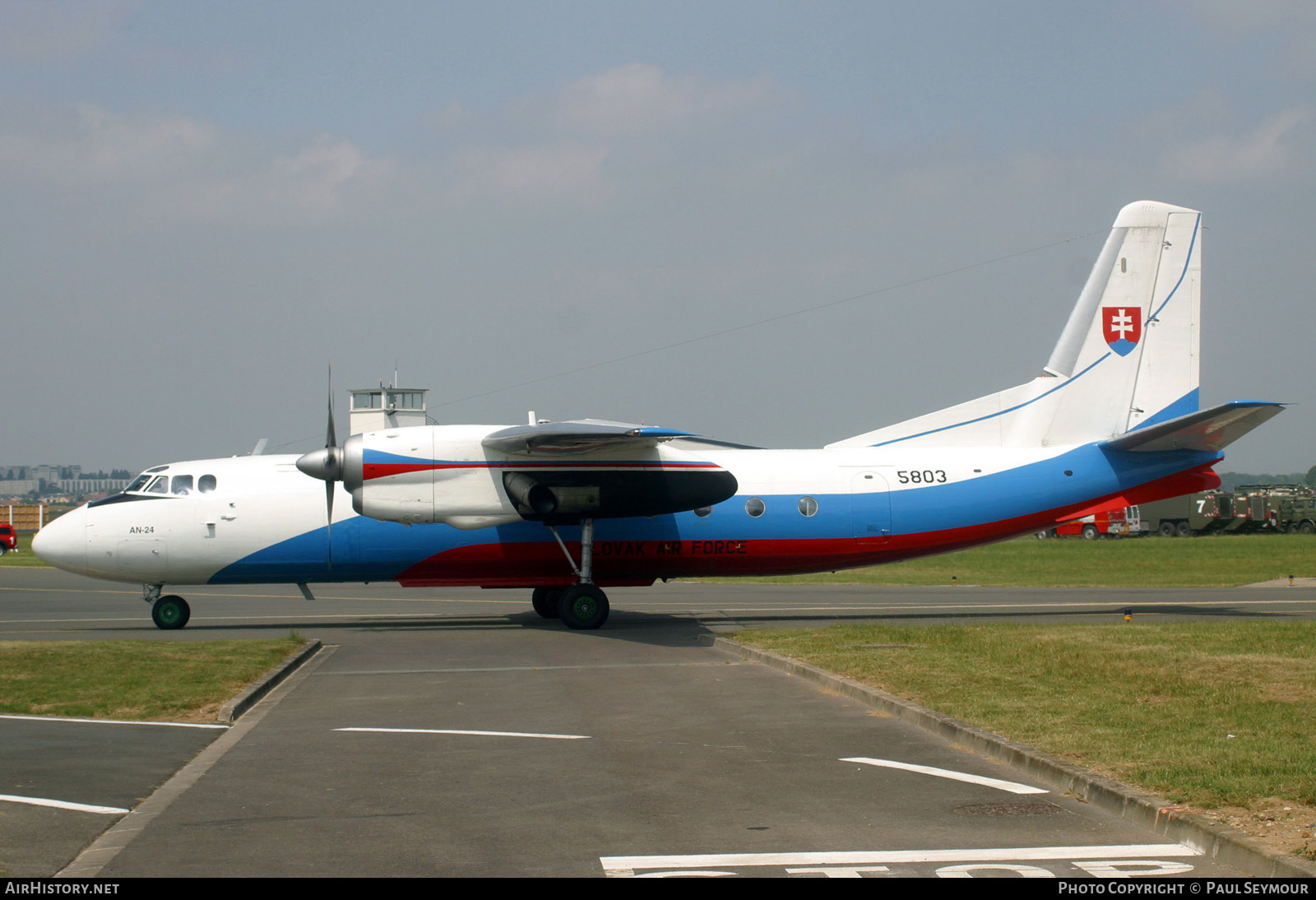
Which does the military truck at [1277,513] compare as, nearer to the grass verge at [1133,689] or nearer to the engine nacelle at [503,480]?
the grass verge at [1133,689]

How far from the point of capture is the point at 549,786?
26.6 feet

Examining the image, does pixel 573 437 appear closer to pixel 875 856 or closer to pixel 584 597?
pixel 584 597

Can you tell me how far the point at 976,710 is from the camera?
1032 cm

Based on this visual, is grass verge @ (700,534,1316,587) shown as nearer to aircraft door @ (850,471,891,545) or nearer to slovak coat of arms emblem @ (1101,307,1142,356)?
aircraft door @ (850,471,891,545)

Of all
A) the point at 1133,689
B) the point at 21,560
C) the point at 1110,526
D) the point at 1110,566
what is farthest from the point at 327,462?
the point at 1110,526

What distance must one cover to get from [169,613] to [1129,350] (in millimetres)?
19870

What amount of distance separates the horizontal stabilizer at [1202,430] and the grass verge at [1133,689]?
373 cm

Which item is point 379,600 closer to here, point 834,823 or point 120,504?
point 120,504

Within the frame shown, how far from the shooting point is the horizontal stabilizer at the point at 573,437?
59.3 ft

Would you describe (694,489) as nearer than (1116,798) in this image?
No

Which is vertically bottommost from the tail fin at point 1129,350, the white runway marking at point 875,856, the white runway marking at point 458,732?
the white runway marking at point 875,856

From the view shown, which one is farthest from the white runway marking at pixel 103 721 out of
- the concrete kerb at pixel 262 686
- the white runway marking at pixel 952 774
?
the white runway marking at pixel 952 774

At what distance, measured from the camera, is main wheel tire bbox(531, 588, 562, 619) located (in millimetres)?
22422
